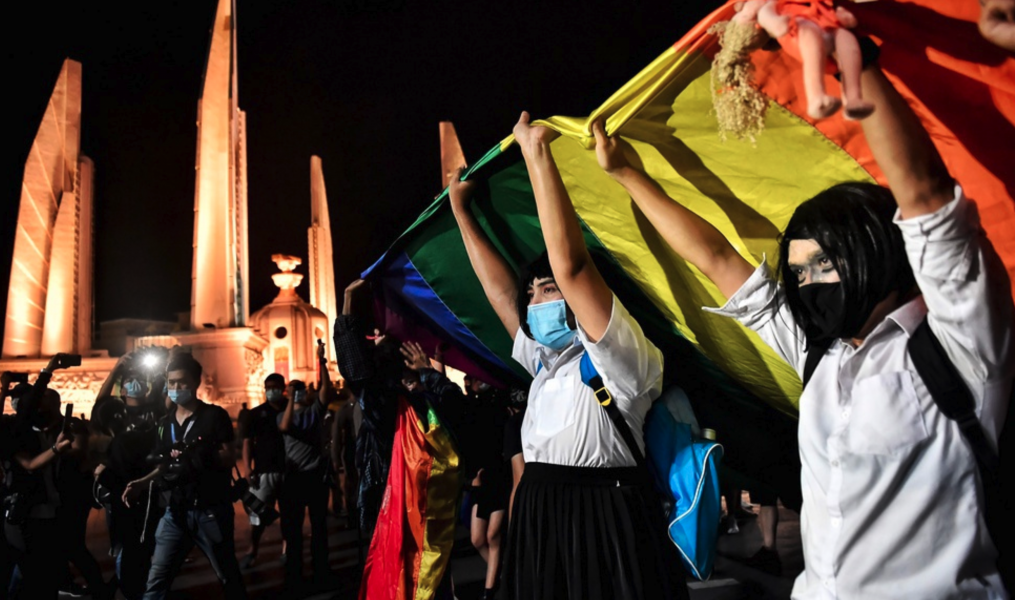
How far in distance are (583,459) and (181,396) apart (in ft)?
10.2

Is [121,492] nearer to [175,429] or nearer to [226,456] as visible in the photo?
[175,429]

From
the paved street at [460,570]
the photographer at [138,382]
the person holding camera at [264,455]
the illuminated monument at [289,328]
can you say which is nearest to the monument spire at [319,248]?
the illuminated monument at [289,328]

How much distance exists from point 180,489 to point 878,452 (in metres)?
4.10

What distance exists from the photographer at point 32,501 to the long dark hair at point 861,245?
4.95 m

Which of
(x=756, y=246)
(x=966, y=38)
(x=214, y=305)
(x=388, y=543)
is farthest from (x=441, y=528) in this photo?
(x=214, y=305)

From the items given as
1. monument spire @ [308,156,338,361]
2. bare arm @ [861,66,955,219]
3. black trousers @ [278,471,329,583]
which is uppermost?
monument spire @ [308,156,338,361]

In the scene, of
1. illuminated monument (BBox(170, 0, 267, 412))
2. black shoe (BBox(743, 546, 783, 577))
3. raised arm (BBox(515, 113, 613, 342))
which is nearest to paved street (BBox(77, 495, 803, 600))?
black shoe (BBox(743, 546, 783, 577))

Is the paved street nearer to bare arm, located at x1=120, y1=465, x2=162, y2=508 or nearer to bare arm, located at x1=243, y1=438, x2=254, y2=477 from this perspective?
bare arm, located at x1=243, y1=438, x2=254, y2=477

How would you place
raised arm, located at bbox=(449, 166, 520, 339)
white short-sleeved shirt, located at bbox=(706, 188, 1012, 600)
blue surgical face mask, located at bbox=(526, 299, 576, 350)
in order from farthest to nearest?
raised arm, located at bbox=(449, 166, 520, 339)
blue surgical face mask, located at bbox=(526, 299, 576, 350)
white short-sleeved shirt, located at bbox=(706, 188, 1012, 600)

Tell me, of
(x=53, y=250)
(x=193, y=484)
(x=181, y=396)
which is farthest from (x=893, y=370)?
(x=53, y=250)

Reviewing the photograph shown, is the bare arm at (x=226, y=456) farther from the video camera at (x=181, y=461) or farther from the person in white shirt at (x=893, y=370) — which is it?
the person in white shirt at (x=893, y=370)

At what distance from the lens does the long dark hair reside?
5.19ft

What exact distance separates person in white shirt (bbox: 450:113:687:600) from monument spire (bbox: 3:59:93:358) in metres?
20.2

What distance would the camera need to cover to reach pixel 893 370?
150 centimetres
